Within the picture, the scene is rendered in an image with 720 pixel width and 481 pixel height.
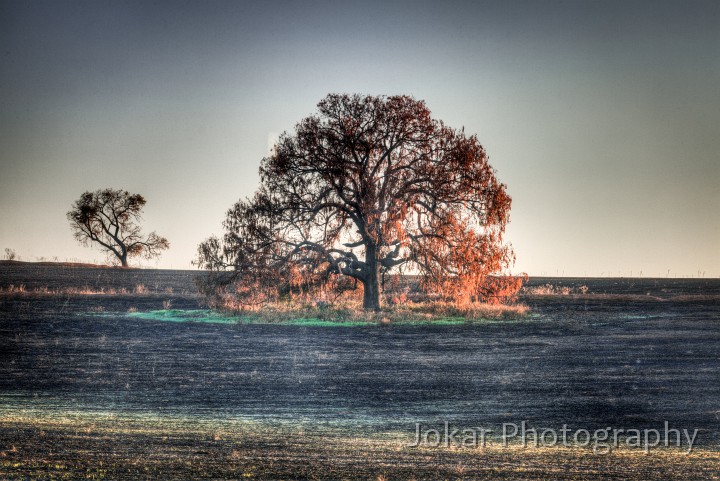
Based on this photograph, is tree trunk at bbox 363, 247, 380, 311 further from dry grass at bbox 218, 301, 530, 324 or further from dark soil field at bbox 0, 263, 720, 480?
dark soil field at bbox 0, 263, 720, 480

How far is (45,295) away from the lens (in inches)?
1897

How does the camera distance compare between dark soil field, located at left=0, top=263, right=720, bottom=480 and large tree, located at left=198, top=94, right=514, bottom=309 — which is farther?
large tree, located at left=198, top=94, right=514, bottom=309

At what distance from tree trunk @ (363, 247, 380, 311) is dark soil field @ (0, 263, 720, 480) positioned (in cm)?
574

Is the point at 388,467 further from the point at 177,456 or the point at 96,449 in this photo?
the point at 96,449

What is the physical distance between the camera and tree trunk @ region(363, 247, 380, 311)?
36.3 meters

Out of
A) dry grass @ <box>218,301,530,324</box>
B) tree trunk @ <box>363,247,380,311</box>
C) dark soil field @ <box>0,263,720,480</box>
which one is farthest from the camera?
tree trunk @ <box>363,247,380,311</box>

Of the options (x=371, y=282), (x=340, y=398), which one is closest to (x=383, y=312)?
(x=371, y=282)

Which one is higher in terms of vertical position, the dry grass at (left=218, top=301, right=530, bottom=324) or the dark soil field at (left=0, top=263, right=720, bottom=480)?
the dry grass at (left=218, top=301, right=530, bottom=324)

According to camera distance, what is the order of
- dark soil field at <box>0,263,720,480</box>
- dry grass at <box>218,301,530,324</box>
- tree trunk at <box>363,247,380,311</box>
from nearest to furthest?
1. dark soil field at <box>0,263,720,480</box>
2. dry grass at <box>218,301,530,324</box>
3. tree trunk at <box>363,247,380,311</box>

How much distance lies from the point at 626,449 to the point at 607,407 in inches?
122

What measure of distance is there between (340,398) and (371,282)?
2250cm

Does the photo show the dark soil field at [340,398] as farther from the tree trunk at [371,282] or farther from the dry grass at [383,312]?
the tree trunk at [371,282]

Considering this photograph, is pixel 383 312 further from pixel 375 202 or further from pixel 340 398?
pixel 340 398

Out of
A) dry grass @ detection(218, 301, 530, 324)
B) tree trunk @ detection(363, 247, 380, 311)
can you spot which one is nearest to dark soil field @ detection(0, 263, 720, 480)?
dry grass @ detection(218, 301, 530, 324)
